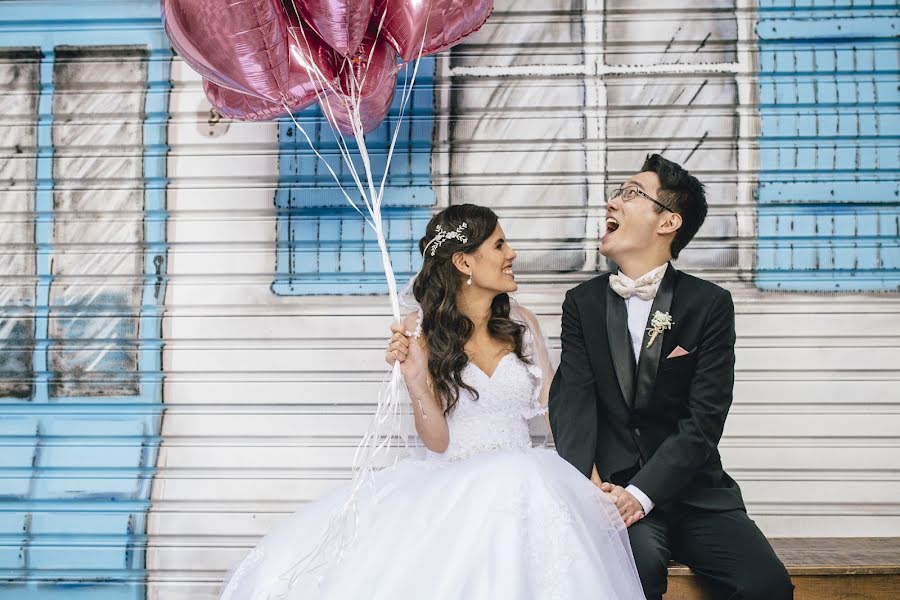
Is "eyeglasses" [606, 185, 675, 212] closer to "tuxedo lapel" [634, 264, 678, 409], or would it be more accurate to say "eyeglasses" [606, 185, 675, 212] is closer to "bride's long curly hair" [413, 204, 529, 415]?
"tuxedo lapel" [634, 264, 678, 409]

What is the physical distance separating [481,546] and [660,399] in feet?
3.25

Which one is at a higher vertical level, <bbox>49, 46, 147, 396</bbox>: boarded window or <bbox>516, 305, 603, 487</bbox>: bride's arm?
<bbox>49, 46, 147, 396</bbox>: boarded window

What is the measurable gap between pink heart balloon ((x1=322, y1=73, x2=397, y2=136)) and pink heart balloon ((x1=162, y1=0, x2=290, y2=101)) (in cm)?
37

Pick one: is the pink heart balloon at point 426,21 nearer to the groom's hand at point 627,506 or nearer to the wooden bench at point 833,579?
the groom's hand at point 627,506

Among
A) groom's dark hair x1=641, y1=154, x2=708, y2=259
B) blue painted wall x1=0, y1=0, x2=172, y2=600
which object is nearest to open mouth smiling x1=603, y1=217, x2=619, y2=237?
groom's dark hair x1=641, y1=154, x2=708, y2=259

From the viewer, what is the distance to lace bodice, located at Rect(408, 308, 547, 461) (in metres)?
3.56

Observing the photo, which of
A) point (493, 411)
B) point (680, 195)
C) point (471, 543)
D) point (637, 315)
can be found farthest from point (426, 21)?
point (471, 543)

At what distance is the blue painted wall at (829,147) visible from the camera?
14.0 ft

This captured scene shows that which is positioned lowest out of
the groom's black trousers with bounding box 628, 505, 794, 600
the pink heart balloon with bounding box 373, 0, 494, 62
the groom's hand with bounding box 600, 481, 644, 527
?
the groom's black trousers with bounding box 628, 505, 794, 600

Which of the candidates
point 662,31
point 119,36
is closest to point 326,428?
point 119,36

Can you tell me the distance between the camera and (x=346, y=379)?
4363 mm

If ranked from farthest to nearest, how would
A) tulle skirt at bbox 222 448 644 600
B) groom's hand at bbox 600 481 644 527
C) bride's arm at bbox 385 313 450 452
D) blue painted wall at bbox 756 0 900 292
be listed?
1. blue painted wall at bbox 756 0 900 292
2. bride's arm at bbox 385 313 450 452
3. groom's hand at bbox 600 481 644 527
4. tulle skirt at bbox 222 448 644 600

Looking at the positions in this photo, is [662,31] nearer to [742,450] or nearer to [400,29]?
[400,29]

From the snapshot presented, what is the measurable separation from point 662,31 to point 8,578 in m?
4.55
